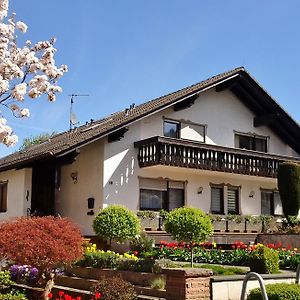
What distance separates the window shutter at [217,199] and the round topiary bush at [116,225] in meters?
7.54

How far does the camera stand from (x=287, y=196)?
2341 cm

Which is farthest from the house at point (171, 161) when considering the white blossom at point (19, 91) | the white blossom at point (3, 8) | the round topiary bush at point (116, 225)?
the white blossom at point (3, 8)

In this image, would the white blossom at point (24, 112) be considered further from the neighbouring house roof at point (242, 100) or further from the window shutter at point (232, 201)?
the window shutter at point (232, 201)

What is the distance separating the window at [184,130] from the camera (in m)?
23.3

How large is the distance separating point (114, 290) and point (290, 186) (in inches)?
600

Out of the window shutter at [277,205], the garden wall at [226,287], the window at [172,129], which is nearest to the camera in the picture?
the garden wall at [226,287]

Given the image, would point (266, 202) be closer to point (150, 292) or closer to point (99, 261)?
point (99, 261)

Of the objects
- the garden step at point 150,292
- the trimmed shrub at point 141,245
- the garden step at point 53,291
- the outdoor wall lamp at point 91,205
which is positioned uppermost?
the outdoor wall lamp at point 91,205

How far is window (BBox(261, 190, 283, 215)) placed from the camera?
2592cm

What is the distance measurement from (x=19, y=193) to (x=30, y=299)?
10.2 meters

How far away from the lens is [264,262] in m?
12.0

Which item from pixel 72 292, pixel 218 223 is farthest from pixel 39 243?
pixel 218 223

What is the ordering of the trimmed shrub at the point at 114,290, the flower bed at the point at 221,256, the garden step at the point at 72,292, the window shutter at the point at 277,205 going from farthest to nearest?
1. the window shutter at the point at 277,205
2. the flower bed at the point at 221,256
3. the garden step at the point at 72,292
4. the trimmed shrub at the point at 114,290

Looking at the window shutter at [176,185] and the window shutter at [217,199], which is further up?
the window shutter at [176,185]
